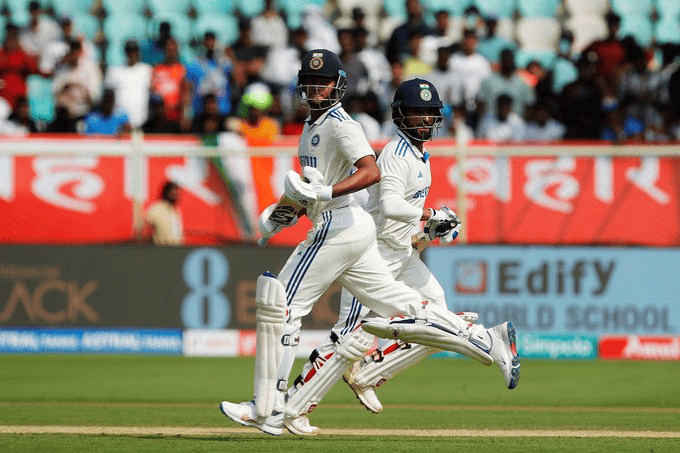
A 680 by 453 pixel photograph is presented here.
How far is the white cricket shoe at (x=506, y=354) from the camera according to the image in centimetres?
655

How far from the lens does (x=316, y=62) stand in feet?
21.3

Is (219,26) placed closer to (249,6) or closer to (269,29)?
(249,6)

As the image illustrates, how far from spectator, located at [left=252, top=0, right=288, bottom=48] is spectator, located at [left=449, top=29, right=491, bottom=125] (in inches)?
80.8

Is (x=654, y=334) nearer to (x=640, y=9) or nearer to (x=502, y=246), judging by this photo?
(x=502, y=246)

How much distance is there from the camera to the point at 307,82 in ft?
21.4

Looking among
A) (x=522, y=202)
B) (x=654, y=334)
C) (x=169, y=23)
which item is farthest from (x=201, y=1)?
(x=654, y=334)

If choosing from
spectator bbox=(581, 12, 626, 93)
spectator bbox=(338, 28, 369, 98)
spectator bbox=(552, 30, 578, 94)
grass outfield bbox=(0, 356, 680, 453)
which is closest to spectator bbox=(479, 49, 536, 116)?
spectator bbox=(552, 30, 578, 94)

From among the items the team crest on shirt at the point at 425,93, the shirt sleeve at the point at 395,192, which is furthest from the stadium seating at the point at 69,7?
the shirt sleeve at the point at 395,192

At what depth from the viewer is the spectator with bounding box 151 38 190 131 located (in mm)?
13930

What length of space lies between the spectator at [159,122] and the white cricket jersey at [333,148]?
6.85 m

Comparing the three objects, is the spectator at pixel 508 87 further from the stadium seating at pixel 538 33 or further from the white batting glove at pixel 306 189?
the white batting glove at pixel 306 189

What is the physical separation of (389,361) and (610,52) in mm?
8058

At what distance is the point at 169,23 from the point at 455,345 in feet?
30.5

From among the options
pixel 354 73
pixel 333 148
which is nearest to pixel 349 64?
pixel 354 73
